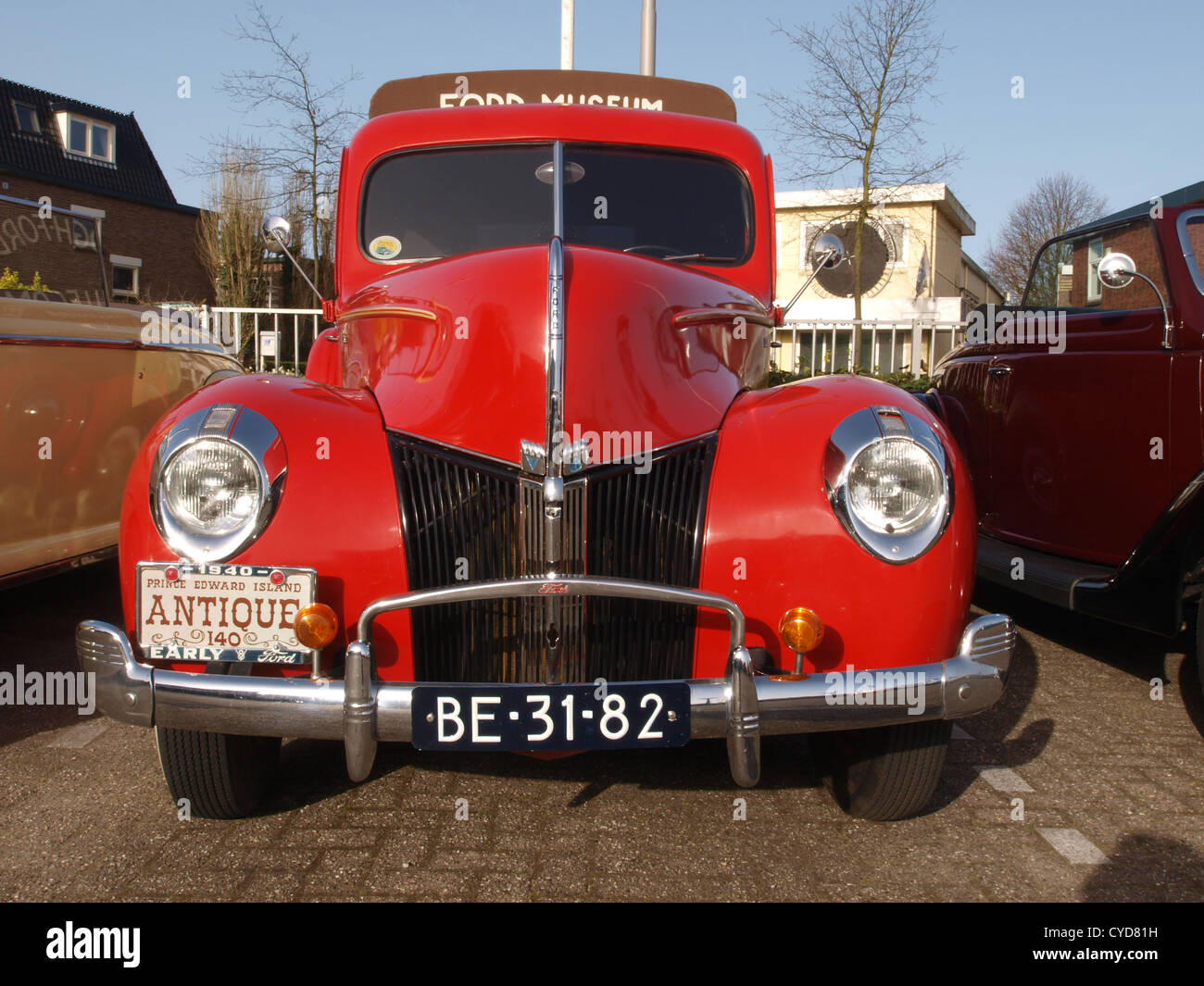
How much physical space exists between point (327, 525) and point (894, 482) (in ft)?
4.37

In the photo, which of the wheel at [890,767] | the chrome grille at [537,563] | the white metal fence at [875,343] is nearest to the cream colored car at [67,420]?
the chrome grille at [537,563]

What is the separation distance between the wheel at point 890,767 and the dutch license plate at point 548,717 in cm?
69

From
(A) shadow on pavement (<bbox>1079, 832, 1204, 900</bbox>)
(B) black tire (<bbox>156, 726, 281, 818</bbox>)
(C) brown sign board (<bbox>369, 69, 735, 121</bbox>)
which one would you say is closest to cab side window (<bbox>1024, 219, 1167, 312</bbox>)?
(C) brown sign board (<bbox>369, 69, 735, 121</bbox>)

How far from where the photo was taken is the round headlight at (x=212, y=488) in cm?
223

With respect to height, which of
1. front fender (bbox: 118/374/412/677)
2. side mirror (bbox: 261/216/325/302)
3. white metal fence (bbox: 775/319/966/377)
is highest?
white metal fence (bbox: 775/319/966/377)

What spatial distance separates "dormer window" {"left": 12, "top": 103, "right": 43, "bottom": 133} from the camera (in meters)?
23.1

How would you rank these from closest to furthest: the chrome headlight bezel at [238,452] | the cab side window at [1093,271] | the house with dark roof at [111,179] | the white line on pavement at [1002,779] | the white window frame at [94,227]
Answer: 1. the chrome headlight bezel at [238,452]
2. the white line on pavement at [1002,779]
3. the cab side window at [1093,271]
4. the white window frame at [94,227]
5. the house with dark roof at [111,179]

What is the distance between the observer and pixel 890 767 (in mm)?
2514

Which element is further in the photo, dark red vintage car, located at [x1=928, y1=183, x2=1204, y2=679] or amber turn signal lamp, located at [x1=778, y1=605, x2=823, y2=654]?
dark red vintage car, located at [x1=928, y1=183, x2=1204, y2=679]

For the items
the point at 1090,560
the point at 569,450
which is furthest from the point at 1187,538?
the point at 569,450

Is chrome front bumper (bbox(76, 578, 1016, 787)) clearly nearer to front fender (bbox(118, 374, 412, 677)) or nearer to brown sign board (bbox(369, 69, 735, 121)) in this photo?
front fender (bbox(118, 374, 412, 677))

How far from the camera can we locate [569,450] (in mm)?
2303

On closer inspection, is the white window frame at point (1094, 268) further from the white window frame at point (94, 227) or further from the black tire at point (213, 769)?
the white window frame at point (94, 227)
